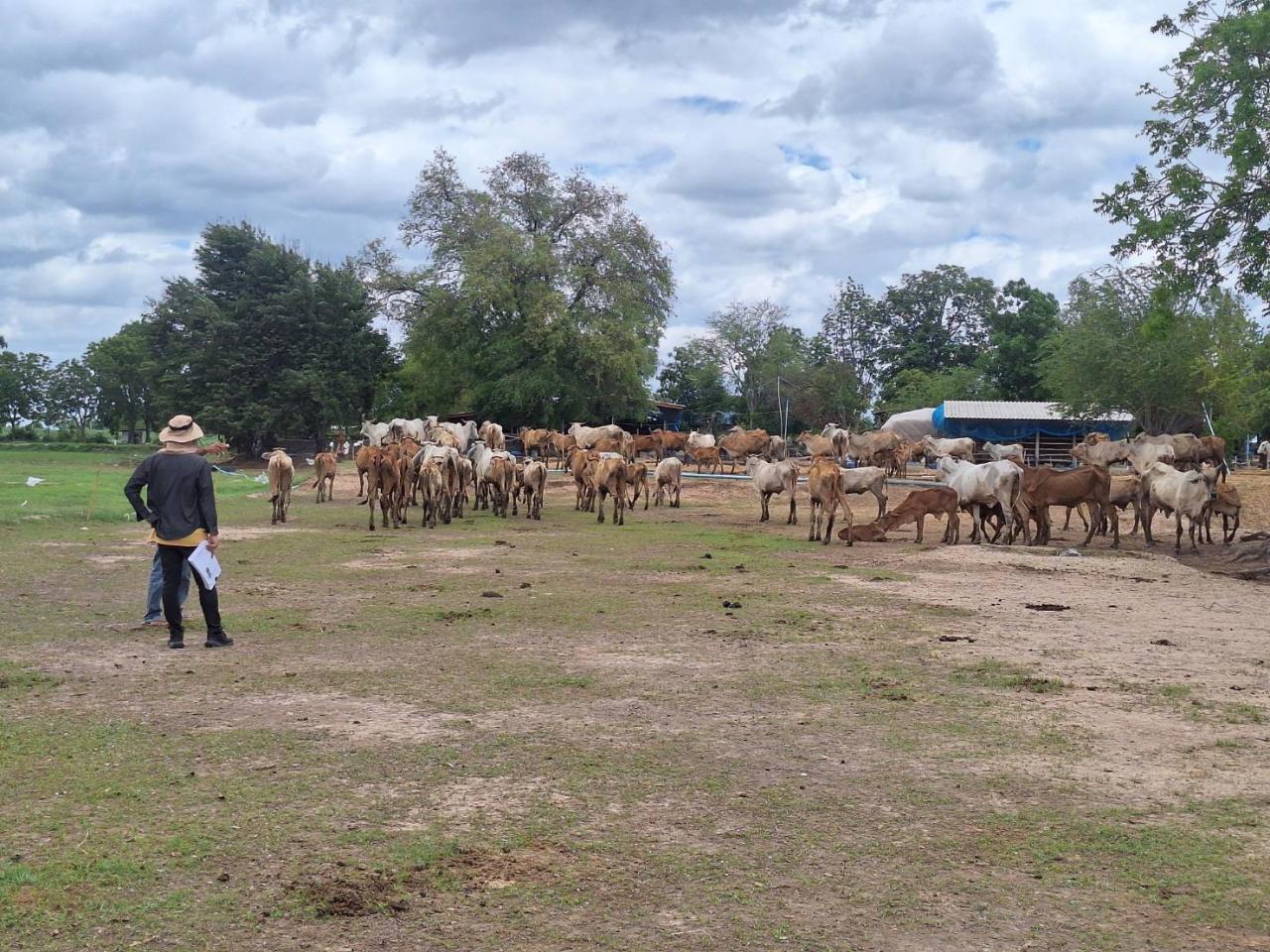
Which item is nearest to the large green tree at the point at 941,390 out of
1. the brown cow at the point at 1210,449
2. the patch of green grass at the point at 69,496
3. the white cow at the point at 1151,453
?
the brown cow at the point at 1210,449

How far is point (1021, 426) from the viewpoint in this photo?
51844 mm

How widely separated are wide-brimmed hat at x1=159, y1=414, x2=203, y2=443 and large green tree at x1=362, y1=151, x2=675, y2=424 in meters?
39.3

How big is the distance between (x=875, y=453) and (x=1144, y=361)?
10592 mm

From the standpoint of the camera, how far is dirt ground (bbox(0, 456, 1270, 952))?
4535 millimetres

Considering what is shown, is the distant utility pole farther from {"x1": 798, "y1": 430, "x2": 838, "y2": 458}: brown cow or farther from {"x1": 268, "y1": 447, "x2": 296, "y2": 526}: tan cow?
{"x1": 268, "y1": 447, "x2": 296, "y2": 526}: tan cow

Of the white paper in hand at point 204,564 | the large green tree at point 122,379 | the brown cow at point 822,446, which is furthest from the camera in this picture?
the large green tree at point 122,379

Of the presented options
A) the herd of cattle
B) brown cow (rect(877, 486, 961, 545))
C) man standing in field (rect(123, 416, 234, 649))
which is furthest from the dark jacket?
brown cow (rect(877, 486, 961, 545))

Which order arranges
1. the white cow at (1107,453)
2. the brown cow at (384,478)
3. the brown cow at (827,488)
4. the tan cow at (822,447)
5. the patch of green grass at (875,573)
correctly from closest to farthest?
the patch of green grass at (875,573) < the brown cow at (827,488) < the brown cow at (384,478) < the white cow at (1107,453) < the tan cow at (822,447)

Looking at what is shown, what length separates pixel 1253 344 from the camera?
45.5 m

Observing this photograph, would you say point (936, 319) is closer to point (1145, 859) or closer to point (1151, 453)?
point (1151, 453)

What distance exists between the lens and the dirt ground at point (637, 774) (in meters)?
4.54

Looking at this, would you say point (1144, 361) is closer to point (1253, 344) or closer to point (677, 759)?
point (1253, 344)

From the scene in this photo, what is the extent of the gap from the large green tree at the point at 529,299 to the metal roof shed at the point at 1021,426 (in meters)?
14.5

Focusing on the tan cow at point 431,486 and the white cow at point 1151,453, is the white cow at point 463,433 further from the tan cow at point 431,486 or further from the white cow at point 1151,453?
the white cow at point 1151,453
